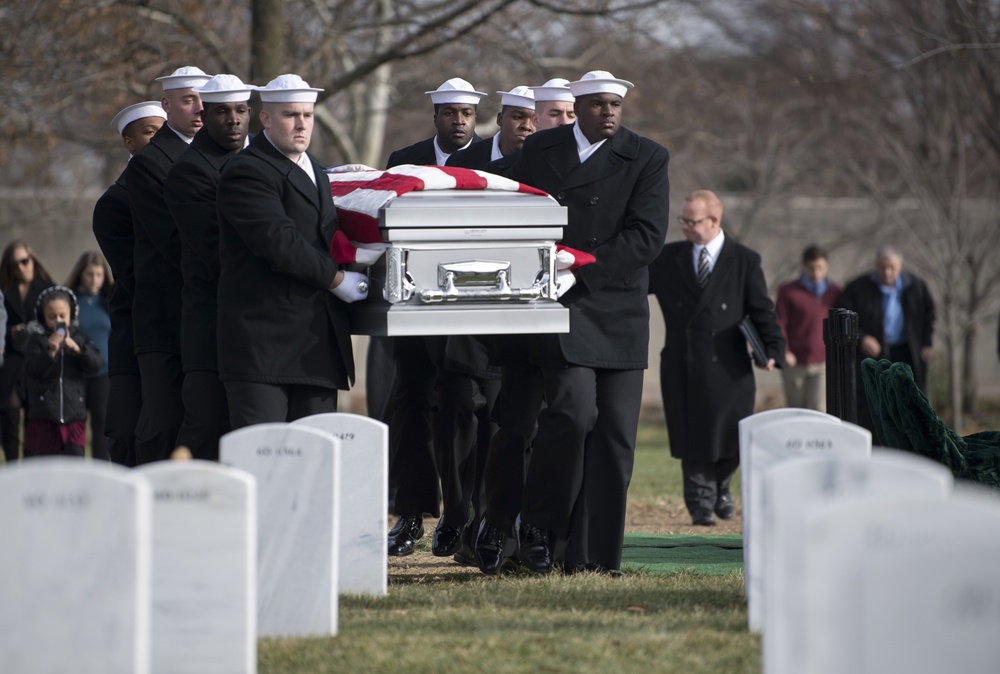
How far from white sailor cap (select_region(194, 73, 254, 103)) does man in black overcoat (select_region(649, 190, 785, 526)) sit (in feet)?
13.0

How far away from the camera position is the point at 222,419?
6.08 meters

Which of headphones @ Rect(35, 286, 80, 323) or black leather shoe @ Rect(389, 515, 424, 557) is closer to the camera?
black leather shoe @ Rect(389, 515, 424, 557)

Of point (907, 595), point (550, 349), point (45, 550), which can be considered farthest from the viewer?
point (550, 349)

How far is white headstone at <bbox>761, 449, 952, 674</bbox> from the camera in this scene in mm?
3697

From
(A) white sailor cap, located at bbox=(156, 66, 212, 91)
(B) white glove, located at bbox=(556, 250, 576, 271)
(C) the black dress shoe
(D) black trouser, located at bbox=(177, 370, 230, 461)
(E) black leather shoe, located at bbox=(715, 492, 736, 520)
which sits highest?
(A) white sailor cap, located at bbox=(156, 66, 212, 91)

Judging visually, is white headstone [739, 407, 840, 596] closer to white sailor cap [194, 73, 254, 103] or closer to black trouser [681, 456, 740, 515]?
white sailor cap [194, 73, 254, 103]

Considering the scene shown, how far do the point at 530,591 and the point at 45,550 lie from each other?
2.45 m

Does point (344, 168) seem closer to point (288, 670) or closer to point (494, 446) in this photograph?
point (494, 446)

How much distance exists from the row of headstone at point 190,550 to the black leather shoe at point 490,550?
104 cm

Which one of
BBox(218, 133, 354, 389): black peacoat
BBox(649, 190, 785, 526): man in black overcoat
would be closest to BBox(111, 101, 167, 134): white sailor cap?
BBox(218, 133, 354, 389): black peacoat

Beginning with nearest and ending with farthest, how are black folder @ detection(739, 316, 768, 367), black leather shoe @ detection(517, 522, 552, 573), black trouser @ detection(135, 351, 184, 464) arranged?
black leather shoe @ detection(517, 522, 552, 573) < black trouser @ detection(135, 351, 184, 464) < black folder @ detection(739, 316, 768, 367)

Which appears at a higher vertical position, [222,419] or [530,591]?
[222,419]

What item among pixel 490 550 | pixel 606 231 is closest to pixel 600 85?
pixel 606 231

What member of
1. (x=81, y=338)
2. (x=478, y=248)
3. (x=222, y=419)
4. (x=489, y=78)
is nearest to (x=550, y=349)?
(x=478, y=248)
